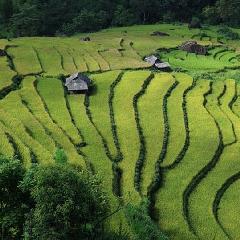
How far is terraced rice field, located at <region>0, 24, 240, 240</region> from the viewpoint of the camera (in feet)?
86.4

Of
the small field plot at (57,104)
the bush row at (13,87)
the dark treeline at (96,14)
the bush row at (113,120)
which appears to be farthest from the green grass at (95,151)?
the dark treeline at (96,14)

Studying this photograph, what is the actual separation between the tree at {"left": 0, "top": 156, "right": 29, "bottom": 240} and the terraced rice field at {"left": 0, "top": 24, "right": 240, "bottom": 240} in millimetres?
4165

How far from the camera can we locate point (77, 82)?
3966 centimetres

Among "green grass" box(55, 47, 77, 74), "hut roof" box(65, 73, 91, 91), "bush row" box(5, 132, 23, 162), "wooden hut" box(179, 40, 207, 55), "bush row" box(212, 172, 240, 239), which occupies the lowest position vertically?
"wooden hut" box(179, 40, 207, 55)

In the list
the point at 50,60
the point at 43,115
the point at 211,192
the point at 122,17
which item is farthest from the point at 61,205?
the point at 122,17

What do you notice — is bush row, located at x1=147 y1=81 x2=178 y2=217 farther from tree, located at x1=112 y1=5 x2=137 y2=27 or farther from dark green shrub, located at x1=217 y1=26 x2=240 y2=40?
tree, located at x1=112 y1=5 x2=137 y2=27

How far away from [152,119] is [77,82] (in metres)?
7.51

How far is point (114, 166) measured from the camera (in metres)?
28.6

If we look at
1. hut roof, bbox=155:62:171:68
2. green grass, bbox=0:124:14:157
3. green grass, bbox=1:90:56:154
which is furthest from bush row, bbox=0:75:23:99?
hut roof, bbox=155:62:171:68

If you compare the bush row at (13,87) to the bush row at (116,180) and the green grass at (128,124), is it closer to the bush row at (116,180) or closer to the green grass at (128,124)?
the green grass at (128,124)

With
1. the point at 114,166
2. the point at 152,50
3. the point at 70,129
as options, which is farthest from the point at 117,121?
the point at 152,50

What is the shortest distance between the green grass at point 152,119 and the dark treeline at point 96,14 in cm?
2781

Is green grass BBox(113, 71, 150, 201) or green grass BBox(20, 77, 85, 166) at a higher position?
green grass BBox(20, 77, 85, 166)

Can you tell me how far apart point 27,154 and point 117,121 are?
26.7ft
